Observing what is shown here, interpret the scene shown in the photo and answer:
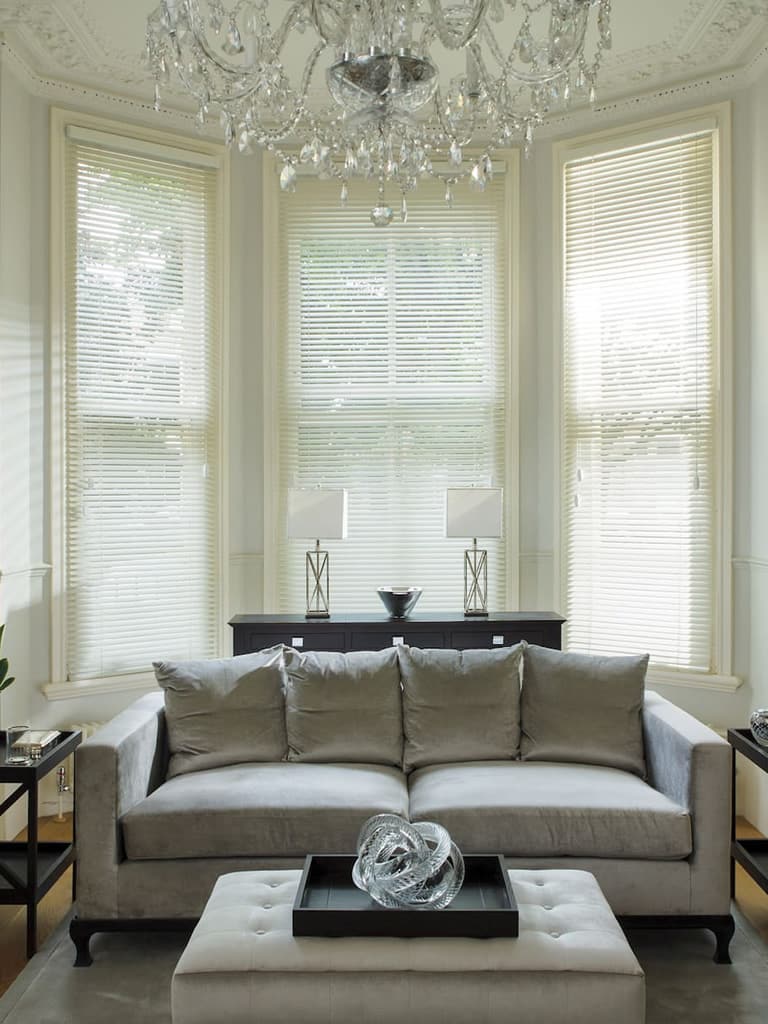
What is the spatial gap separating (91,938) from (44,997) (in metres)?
0.36

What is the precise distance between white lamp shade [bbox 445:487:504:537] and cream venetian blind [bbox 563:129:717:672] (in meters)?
0.60

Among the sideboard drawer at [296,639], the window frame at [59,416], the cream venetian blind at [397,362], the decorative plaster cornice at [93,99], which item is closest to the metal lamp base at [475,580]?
the cream venetian blind at [397,362]

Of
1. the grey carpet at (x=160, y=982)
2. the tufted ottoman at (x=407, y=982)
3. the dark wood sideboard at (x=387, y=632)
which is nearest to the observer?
the tufted ottoman at (x=407, y=982)

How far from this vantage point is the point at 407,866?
2230mm

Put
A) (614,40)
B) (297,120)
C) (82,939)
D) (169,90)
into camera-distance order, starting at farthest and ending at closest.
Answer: (169,90) < (614,40) < (82,939) < (297,120)

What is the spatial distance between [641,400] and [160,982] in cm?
329

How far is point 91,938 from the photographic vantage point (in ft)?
9.64

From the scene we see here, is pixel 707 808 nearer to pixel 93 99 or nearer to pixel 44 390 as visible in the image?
pixel 44 390

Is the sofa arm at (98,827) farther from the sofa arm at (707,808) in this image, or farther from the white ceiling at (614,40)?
the white ceiling at (614,40)

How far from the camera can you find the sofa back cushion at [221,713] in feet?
10.7

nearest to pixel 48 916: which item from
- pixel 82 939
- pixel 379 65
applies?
pixel 82 939

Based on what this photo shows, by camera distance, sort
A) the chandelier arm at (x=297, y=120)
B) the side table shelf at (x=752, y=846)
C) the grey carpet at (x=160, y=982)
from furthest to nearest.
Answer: the side table shelf at (x=752, y=846), the grey carpet at (x=160, y=982), the chandelier arm at (x=297, y=120)

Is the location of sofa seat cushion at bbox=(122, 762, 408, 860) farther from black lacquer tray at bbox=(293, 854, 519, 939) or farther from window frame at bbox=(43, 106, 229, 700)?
window frame at bbox=(43, 106, 229, 700)

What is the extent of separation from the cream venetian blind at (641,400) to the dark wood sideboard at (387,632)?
0.57 meters
